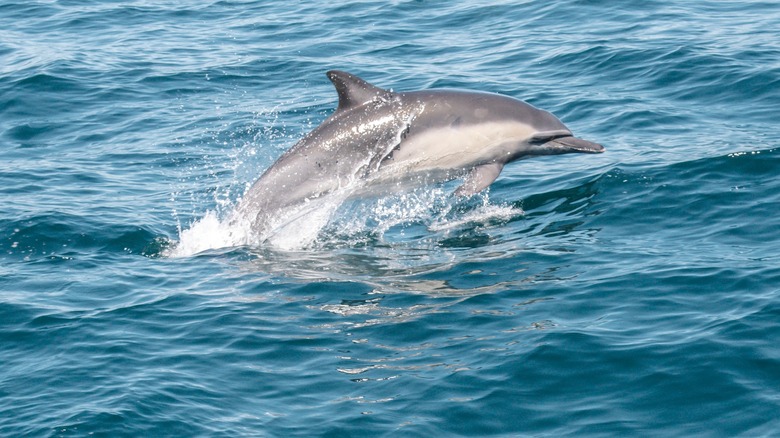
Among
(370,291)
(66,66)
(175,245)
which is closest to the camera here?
(370,291)

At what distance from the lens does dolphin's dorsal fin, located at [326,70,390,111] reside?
13.0 m

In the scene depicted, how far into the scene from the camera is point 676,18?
22266 mm

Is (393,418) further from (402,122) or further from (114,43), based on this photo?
(114,43)

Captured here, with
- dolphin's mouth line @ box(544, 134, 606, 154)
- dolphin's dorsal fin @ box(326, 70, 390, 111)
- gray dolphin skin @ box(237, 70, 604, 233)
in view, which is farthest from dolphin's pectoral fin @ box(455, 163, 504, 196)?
dolphin's dorsal fin @ box(326, 70, 390, 111)

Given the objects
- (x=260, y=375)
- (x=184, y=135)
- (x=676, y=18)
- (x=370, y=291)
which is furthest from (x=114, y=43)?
(x=260, y=375)

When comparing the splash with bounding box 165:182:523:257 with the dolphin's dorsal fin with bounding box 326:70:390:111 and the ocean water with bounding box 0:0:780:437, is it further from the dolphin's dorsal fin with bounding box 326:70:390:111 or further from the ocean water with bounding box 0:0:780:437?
the dolphin's dorsal fin with bounding box 326:70:390:111

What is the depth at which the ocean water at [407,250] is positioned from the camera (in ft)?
30.5

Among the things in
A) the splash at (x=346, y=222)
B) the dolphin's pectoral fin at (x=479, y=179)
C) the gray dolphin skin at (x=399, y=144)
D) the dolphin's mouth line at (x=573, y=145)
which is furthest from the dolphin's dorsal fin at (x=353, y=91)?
the dolphin's mouth line at (x=573, y=145)

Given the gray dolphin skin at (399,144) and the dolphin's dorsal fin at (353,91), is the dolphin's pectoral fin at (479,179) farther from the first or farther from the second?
the dolphin's dorsal fin at (353,91)

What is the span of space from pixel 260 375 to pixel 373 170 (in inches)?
160

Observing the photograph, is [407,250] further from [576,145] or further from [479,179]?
[576,145]

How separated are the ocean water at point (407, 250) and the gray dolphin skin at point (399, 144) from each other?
22.5 inches

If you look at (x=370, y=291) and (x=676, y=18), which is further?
(x=676, y=18)

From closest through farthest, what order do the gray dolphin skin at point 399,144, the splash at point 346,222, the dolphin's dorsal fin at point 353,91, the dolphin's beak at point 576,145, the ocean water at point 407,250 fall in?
the ocean water at point 407,250
the dolphin's dorsal fin at point 353,91
the gray dolphin skin at point 399,144
the splash at point 346,222
the dolphin's beak at point 576,145
